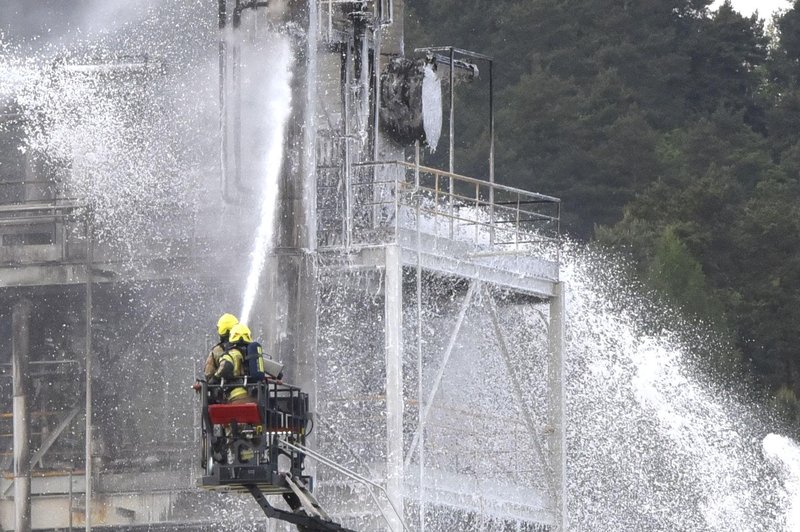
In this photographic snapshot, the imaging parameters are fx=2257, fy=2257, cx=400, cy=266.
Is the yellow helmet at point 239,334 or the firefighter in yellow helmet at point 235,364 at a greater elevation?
the yellow helmet at point 239,334

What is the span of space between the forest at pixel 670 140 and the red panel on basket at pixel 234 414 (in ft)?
140

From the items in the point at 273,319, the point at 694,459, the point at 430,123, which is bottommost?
the point at 694,459

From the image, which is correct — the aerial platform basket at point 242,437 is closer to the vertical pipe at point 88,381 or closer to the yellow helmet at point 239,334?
the yellow helmet at point 239,334

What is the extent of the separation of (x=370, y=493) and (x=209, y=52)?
8994 mm

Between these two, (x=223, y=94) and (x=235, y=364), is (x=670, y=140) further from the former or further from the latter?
(x=235, y=364)

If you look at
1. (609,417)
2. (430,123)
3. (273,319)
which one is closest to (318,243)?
(273,319)

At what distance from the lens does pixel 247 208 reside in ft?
112

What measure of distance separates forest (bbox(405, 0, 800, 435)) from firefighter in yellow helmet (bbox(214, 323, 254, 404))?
42.7 meters

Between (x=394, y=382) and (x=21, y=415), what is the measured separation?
8.95m

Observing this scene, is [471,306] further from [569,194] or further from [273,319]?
[569,194]

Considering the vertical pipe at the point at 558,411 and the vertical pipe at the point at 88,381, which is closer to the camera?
the vertical pipe at the point at 88,381

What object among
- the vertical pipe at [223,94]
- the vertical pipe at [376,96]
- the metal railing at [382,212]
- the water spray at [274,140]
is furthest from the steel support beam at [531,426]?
the vertical pipe at [223,94]

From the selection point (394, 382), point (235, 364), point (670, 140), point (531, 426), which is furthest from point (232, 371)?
A: point (670, 140)

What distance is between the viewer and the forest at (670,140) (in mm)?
73188
